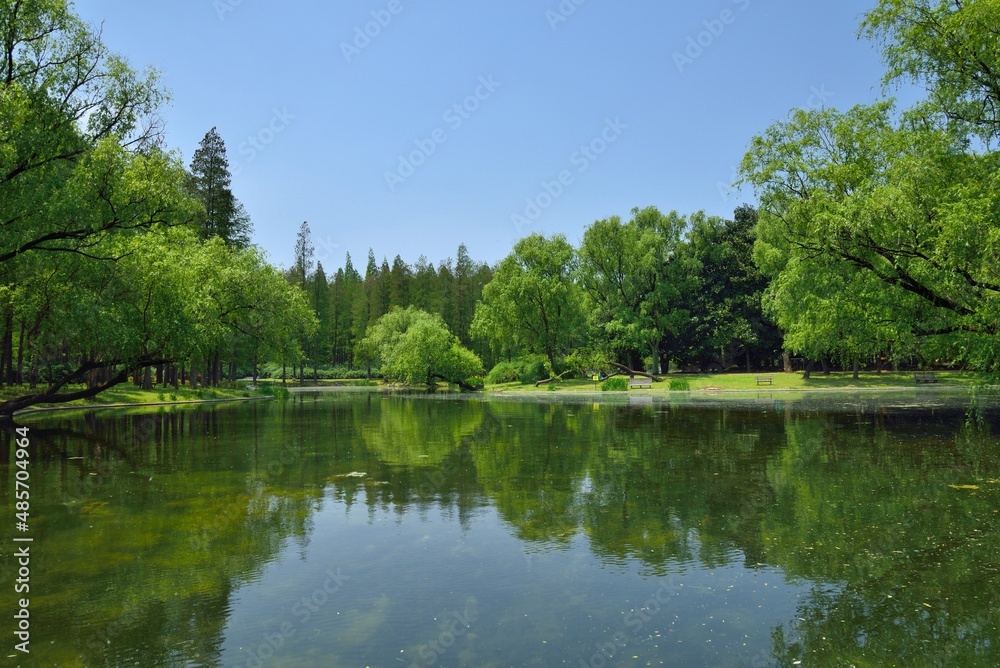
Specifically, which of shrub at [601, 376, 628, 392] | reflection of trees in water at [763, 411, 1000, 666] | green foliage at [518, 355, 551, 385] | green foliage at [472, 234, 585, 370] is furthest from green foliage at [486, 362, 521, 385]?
reflection of trees in water at [763, 411, 1000, 666]

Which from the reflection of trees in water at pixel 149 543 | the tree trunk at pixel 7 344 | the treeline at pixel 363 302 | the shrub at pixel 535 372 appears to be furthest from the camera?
the treeline at pixel 363 302

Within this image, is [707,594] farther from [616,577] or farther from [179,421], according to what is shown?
[179,421]

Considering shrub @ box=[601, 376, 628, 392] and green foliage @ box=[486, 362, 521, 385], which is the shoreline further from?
shrub @ box=[601, 376, 628, 392]

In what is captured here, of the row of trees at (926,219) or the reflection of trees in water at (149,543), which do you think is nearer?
the reflection of trees in water at (149,543)

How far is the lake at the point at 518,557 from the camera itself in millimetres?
5832

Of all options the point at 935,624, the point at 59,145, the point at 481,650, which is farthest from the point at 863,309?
the point at 59,145

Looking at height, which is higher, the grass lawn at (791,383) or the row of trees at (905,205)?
the row of trees at (905,205)

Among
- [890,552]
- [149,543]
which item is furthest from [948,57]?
[149,543]

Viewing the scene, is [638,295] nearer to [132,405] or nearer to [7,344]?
[132,405]

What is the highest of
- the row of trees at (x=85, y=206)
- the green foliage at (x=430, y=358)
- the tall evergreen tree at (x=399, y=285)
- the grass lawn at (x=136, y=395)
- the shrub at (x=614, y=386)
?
the tall evergreen tree at (x=399, y=285)

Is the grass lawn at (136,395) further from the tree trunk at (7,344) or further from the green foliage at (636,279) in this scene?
the green foliage at (636,279)

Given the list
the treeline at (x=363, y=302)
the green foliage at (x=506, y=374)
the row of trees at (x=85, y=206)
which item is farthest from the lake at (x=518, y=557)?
the treeline at (x=363, y=302)

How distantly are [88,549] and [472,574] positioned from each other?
5.67m

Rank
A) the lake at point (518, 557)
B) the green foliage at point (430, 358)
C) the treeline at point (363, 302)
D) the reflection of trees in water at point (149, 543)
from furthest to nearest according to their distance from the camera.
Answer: the treeline at point (363, 302) → the green foliage at point (430, 358) → the reflection of trees in water at point (149, 543) → the lake at point (518, 557)
